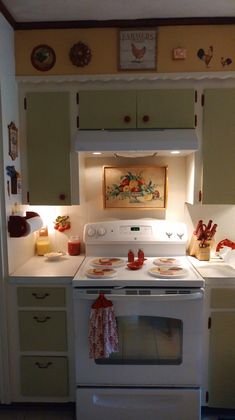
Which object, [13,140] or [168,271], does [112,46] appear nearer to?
[13,140]

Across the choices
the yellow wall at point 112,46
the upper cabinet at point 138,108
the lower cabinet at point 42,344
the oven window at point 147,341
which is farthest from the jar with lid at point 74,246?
the yellow wall at point 112,46

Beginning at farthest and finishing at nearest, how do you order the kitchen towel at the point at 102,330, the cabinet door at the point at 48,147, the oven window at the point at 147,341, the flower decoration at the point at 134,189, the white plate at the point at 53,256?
the flower decoration at the point at 134,189 < the white plate at the point at 53,256 < the cabinet door at the point at 48,147 < the oven window at the point at 147,341 < the kitchen towel at the point at 102,330

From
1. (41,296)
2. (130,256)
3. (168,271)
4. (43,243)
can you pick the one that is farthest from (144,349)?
(43,243)

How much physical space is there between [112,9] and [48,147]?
0.95 meters

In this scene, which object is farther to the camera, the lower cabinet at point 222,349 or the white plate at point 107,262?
the white plate at point 107,262

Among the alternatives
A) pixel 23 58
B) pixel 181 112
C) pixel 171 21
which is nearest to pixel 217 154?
pixel 181 112

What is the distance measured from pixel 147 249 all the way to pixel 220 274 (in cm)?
57

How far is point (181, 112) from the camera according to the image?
2051mm

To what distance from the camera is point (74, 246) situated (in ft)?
7.83

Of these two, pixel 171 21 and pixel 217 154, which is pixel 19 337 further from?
pixel 171 21

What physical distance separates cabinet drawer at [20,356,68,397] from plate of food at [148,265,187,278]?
802 mm

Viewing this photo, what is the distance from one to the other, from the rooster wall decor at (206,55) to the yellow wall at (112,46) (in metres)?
0.01

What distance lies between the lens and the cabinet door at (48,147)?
82.0 inches

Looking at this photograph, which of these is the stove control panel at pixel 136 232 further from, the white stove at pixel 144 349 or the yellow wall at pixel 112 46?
the yellow wall at pixel 112 46
